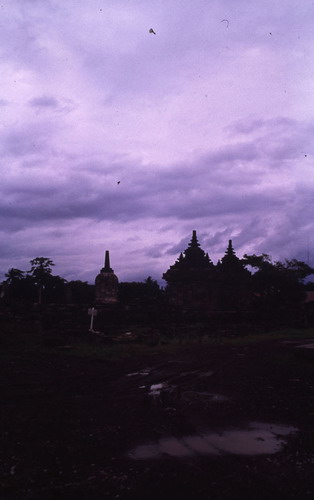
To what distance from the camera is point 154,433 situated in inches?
214

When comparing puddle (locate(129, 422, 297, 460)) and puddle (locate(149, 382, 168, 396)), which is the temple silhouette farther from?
puddle (locate(129, 422, 297, 460))

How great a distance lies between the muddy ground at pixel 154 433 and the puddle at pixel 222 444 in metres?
0.01

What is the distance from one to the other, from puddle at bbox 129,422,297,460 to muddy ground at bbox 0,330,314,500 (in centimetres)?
1

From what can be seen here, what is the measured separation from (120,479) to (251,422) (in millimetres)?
2823

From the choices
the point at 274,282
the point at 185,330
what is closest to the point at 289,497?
the point at 185,330

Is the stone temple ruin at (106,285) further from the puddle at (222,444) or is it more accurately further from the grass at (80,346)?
the puddle at (222,444)

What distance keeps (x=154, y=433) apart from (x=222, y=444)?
3.16 feet

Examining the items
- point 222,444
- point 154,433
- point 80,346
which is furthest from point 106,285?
point 222,444

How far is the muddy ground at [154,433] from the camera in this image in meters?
3.76

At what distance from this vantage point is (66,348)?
601 inches

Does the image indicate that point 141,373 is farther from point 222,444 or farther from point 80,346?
point 80,346

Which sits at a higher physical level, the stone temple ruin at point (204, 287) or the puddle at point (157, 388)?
the stone temple ruin at point (204, 287)

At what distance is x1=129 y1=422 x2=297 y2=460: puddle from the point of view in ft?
15.3

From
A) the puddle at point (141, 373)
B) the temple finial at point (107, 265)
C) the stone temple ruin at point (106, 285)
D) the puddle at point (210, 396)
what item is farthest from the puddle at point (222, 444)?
the temple finial at point (107, 265)
